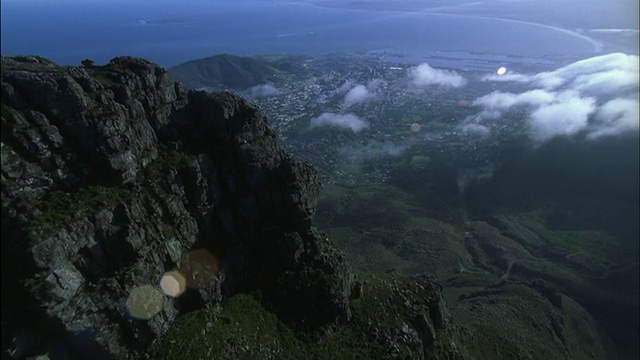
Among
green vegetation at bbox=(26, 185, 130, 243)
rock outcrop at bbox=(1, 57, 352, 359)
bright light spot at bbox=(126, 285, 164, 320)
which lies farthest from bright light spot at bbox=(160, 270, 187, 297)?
green vegetation at bbox=(26, 185, 130, 243)

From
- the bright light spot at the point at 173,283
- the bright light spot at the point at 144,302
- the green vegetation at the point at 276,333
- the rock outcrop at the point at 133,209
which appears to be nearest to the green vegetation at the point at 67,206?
the rock outcrop at the point at 133,209

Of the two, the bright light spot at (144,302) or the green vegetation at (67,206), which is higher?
the green vegetation at (67,206)

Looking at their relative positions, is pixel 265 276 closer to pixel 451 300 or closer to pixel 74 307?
pixel 74 307

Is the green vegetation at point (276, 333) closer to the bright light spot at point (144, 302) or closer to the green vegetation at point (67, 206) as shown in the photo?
the bright light spot at point (144, 302)

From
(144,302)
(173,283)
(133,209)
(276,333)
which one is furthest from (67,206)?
(276,333)

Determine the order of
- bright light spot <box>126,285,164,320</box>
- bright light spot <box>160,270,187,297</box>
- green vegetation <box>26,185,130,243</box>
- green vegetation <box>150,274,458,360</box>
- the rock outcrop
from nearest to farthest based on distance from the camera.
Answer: green vegetation <box>26,185,130,243</box>
the rock outcrop
bright light spot <box>126,285,164,320</box>
green vegetation <box>150,274,458,360</box>
bright light spot <box>160,270,187,297</box>

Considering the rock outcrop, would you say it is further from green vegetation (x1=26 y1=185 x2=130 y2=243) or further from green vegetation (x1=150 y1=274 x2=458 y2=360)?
green vegetation (x1=150 y1=274 x2=458 y2=360)
